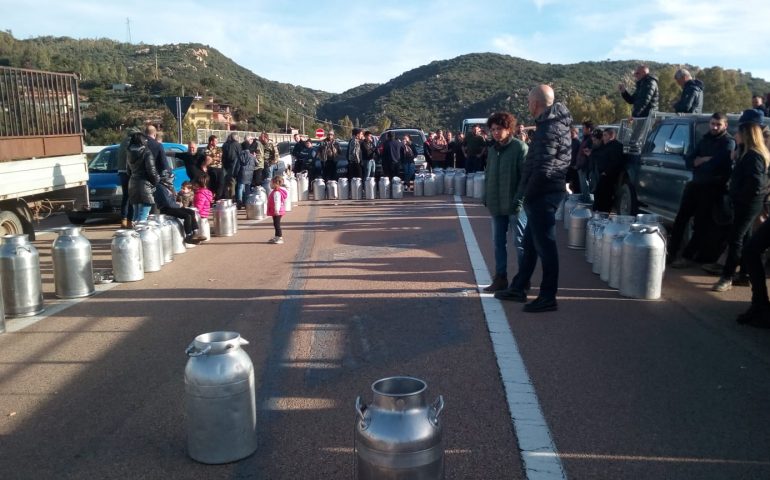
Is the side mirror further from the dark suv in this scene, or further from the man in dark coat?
the man in dark coat

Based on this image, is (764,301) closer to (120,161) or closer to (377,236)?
(377,236)

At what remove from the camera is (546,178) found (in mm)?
6750

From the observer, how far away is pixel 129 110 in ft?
201

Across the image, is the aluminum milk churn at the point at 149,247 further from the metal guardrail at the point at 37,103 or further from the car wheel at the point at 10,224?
the metal guardrail at the point at 37,103

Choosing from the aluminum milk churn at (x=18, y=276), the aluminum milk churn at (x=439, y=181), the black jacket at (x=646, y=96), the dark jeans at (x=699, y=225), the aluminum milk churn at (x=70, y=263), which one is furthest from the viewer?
the aluminum milk churn at (x=439, y=181)

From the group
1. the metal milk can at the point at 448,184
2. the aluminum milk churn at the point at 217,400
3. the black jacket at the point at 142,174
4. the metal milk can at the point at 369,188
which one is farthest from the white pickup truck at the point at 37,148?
the metal milk can at the point at 448,184

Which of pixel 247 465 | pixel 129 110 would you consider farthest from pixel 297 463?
pixel 129 110

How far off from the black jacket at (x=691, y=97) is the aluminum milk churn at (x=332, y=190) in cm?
997

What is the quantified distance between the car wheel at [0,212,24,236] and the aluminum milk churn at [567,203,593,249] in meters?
8.38

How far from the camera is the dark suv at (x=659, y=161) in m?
10.2

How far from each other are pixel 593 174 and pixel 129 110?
182ft

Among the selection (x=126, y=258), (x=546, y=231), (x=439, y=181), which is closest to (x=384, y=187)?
(x=439, y=181)

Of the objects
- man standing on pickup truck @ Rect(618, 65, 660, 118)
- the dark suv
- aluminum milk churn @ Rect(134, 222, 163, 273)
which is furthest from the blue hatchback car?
man standing on pickup truck @ Rect(618, 65, 660, 118)

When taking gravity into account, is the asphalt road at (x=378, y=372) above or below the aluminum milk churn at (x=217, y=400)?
below
